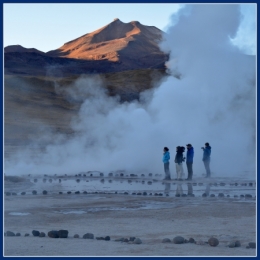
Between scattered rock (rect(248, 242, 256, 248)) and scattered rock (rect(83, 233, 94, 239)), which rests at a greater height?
scattered rock (rect(83, 233, 94, 239))

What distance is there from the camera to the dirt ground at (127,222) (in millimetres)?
11609

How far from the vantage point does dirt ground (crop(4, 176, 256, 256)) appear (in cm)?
1161

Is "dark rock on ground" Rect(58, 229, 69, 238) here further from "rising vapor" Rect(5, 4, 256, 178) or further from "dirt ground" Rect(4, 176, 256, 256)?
"rising vapor" Rect(5, 4, 256, 178)

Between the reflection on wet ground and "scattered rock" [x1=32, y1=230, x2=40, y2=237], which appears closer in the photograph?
"scattered rock" [x1=32, y1=230, x2=40, y2=237]

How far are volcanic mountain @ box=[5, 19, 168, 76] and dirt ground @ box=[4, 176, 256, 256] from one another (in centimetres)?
7874

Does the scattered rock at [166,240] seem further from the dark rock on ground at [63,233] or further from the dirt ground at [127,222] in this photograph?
the dark rock on ground at [63,233]

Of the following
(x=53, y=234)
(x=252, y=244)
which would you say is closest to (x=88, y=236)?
(x=53, y=234)

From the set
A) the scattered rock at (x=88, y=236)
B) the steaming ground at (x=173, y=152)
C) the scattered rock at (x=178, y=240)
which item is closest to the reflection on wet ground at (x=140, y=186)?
the steaming ground at (x=173, y=152)

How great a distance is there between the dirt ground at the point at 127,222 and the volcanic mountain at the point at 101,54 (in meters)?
78.7

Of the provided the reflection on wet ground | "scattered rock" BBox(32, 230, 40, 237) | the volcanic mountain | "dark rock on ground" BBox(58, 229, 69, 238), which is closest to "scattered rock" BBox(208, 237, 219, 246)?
"dark rock on ground" BBox(58, 229, 69, 238)

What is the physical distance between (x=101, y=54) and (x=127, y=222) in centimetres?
11008

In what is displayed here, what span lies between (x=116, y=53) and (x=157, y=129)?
311 ft

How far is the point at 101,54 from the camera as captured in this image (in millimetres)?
123875

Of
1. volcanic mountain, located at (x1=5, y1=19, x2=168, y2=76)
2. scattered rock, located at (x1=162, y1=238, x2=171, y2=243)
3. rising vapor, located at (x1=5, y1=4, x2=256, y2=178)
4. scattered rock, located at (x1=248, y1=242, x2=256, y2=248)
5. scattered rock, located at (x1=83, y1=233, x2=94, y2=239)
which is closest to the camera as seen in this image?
scattered rock, located at (x1=248, y1=242, x2=256, y2=248)
